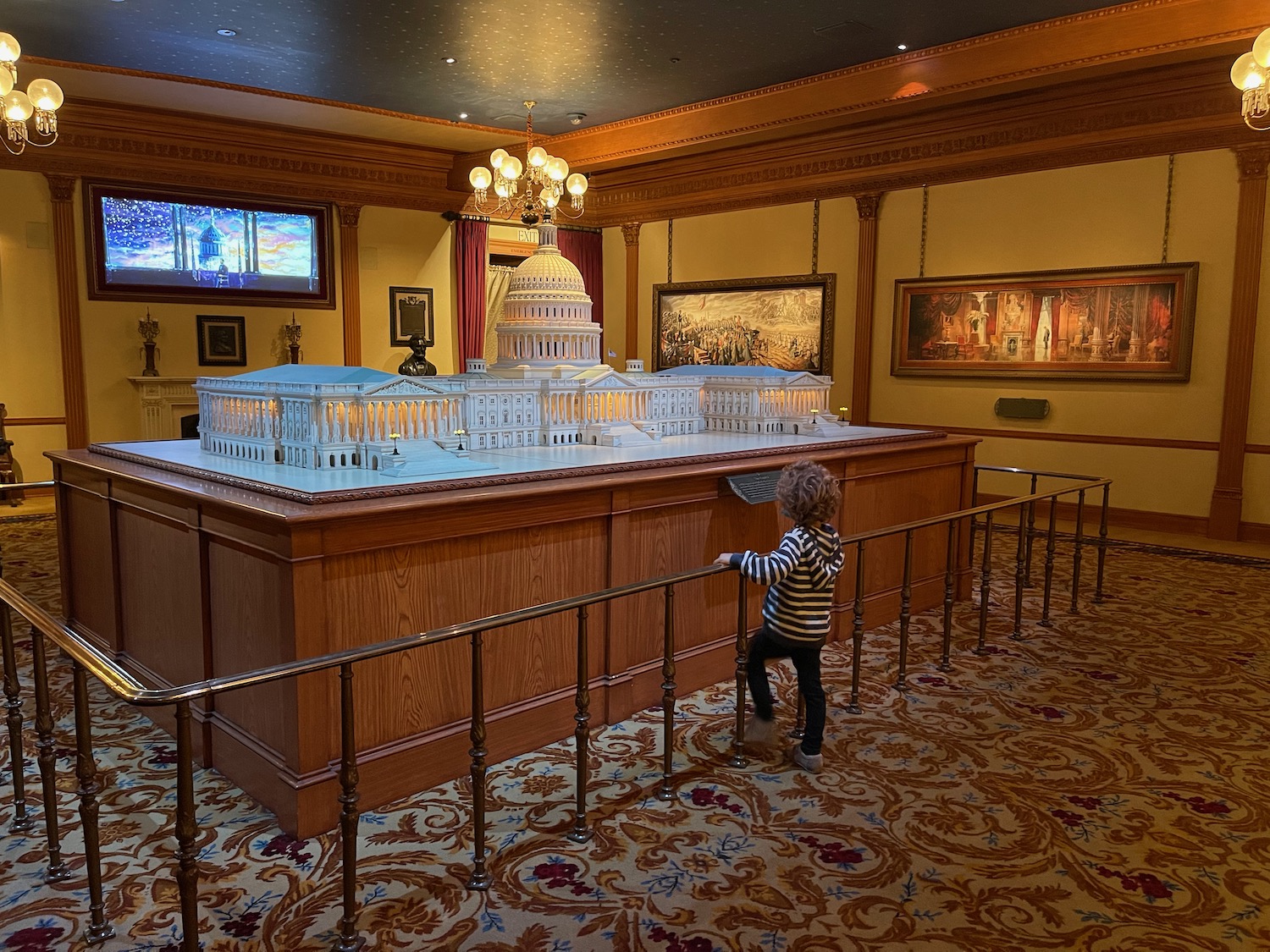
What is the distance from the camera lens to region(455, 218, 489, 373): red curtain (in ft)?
56.9

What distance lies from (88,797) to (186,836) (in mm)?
720

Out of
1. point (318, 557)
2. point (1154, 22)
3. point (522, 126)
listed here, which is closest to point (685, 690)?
point (318, 557)

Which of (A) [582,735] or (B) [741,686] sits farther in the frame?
(B) [741,686]

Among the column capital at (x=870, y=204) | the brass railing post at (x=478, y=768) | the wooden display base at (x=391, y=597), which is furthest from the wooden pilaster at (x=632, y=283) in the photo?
the brass railing post at (x=478, y=768)

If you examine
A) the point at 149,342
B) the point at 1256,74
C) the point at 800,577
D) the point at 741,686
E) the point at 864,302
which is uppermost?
the point at 1256,74

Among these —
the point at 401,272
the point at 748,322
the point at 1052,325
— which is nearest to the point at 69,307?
the point at 401,272

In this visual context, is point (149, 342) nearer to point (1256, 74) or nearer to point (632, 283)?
point (632, 283)

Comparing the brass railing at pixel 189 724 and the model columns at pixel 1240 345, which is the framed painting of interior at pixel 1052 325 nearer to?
the model columns at pixel 1240 345

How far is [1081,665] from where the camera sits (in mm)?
6645

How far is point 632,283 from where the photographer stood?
59.2 ft

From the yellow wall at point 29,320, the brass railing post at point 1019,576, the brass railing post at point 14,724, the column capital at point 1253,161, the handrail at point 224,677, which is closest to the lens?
the handrail at point 224,677

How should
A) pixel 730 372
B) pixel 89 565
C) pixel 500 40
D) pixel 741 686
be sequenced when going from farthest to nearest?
pixel 500 40
pixel 730 372
pixel 89 565
pixel 741 686

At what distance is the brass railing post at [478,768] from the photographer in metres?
3.68

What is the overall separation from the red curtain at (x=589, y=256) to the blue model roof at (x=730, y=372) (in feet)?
28.0
